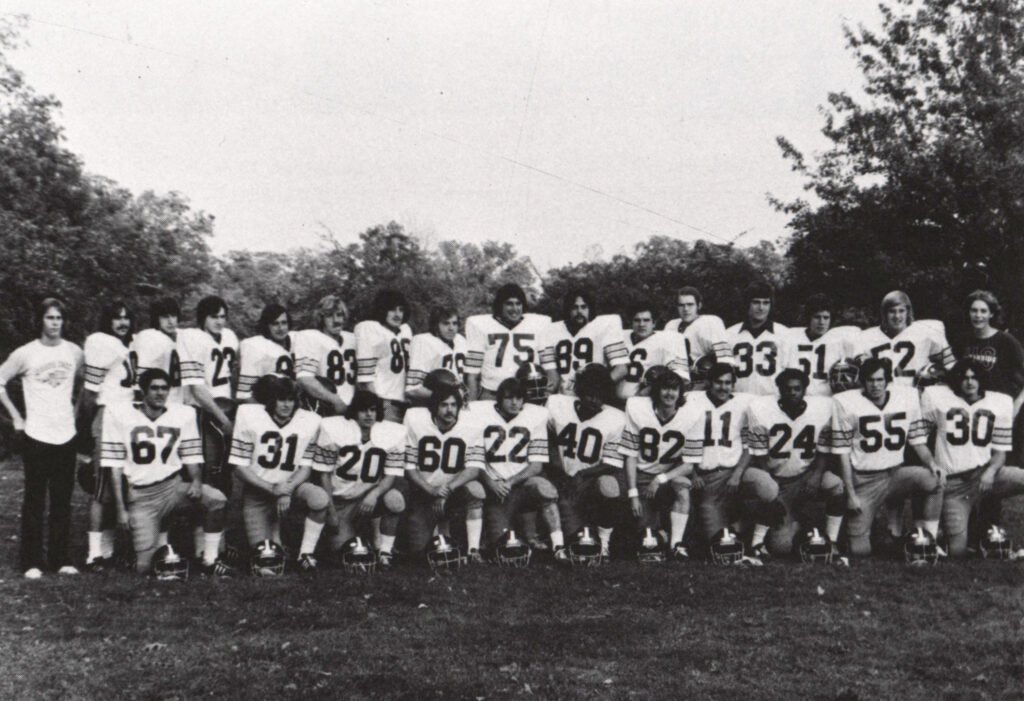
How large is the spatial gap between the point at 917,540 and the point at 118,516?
5991 mm

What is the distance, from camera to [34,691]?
15.5 ft

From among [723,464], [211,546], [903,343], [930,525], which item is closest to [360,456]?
[211,546]

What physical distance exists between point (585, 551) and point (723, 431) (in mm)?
1514

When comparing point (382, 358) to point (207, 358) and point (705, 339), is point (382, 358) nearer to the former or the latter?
point (207, 358)

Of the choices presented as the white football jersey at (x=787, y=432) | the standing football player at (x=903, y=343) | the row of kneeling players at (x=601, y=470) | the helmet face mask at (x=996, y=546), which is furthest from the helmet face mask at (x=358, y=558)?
the helmet face mask at (x=996, y=546)

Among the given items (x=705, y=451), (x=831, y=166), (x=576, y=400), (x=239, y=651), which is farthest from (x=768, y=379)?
(x=831, y=166)

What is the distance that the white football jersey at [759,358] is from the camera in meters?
8.61

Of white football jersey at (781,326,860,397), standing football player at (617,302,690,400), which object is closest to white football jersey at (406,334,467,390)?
standing football player at (617,302,690,400)

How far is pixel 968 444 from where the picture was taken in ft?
25.1

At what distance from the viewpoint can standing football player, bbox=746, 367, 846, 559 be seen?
25.3ft

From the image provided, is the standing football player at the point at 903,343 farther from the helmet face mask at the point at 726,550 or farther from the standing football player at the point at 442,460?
the standing football player at the point at 442,460

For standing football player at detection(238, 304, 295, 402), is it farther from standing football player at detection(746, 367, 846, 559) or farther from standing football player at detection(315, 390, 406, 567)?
standing football player at detection(746, 367, 846, 559)

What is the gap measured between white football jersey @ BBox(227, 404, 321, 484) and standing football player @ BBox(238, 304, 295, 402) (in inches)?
20.3

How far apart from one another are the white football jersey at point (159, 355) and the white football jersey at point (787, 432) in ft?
15.3
